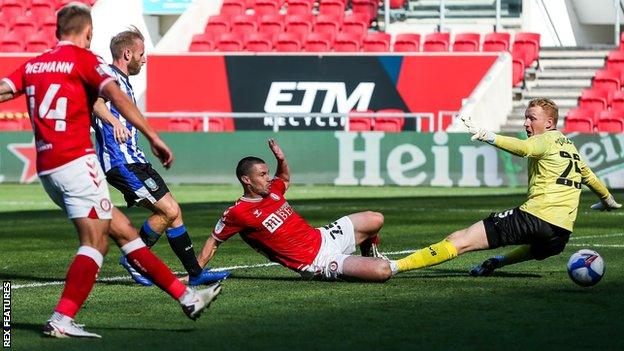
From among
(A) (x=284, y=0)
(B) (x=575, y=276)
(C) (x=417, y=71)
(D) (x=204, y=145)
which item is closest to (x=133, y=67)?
(B) (x=575, y=276)

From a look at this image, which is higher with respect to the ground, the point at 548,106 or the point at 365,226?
the point at 548,106

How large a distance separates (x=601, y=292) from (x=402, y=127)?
18.5 metres

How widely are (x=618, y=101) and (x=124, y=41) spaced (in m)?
18.7

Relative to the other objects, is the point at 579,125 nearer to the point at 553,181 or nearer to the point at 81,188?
the point at 553,181

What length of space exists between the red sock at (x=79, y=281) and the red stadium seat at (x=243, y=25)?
79.8 ft

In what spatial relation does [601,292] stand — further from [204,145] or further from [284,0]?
[284,0]

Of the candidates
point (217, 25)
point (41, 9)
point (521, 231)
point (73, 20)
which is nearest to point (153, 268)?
point (73, 20)

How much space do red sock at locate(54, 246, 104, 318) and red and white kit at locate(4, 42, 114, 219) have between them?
0.23 metres

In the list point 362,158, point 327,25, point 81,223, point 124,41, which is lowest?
point 362,158

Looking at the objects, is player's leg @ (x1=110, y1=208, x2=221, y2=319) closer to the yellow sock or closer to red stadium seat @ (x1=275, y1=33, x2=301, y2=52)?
the yellow sock

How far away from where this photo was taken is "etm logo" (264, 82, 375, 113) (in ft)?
99.1

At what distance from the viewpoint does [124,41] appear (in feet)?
36.9

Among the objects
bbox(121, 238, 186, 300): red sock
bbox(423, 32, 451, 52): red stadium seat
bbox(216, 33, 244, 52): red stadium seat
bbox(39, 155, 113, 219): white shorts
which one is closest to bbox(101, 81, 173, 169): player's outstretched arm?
bbox(39, 155, 113, 219): white shorts

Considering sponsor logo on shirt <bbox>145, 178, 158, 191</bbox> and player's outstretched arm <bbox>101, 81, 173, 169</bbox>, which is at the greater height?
player's outstretched arm <bbox>101, 81, 173, 169</bbox>
